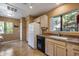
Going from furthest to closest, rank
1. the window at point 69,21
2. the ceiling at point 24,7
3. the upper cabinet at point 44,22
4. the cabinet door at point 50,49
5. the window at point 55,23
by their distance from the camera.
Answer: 1. the upper cabinet at point 44,22
2. the window at point 55,23
3. the cabinet door at point 50,49
4. the window at point 69,21
5. the ceiling at point 24,7

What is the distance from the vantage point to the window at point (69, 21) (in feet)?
9.29

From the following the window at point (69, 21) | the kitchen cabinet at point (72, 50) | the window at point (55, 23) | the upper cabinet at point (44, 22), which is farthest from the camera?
the upper cabinet at point (44, 22)

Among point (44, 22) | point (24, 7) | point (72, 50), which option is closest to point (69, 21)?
point (72, 50)

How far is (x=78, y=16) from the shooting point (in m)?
2.73

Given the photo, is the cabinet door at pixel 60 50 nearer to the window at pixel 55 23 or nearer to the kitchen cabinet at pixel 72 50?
the kitchen cabinet at pixel 72 50

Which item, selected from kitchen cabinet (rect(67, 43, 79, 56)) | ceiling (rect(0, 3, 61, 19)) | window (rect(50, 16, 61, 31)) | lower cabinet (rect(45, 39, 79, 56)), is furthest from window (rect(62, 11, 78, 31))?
kitchen cabinet (rect(67, 43, 79, 56))

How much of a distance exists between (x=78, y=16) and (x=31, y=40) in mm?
2991

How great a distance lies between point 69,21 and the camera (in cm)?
296

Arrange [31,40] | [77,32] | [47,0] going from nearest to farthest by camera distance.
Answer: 1. [47,0]
2. [77,32]
3. [31,40]

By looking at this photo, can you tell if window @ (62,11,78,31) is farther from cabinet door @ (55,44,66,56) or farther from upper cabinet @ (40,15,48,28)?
upper cabinet @ (40,15,48,28)

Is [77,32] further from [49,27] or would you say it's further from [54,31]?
[49,27]

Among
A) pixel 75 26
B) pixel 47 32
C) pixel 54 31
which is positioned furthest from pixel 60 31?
pixel 47 32

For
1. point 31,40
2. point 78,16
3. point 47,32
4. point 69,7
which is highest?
point 69,7

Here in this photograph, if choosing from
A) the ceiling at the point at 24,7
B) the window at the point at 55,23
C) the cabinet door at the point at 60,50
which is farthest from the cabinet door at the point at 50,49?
the ceiling at the point at 24,7
